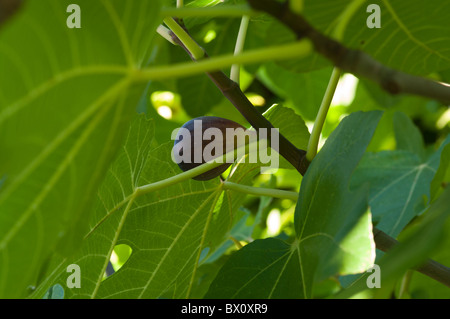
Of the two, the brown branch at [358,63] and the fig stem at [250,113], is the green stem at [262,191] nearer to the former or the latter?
the fig stem at [250,113]

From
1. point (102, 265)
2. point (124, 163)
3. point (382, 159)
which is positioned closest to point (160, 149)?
point (124, 163)

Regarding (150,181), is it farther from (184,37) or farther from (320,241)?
(320,241)

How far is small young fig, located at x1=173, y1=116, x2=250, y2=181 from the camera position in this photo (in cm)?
107

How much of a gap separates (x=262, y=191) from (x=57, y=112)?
1.75 feet

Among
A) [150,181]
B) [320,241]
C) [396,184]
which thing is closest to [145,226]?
[150,181]

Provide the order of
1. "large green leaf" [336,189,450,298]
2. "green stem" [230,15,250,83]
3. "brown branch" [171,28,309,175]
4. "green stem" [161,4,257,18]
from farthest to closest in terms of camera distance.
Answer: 1. "green stem" [230,15,250,83]
2. "brown branch" [171,28,309,175]
3. "green stem" [161,4,257,18]
4. "large green leaf" [336,189,450,298]

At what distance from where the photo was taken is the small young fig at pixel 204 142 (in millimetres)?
1069

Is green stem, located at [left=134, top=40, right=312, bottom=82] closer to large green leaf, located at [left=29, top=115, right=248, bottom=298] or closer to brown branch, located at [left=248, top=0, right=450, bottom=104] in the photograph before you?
brown branch, located at [left=248, top=0, right=450, bottom=104]

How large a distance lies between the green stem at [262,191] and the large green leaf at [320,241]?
12 centimetres

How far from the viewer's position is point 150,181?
122 centimetres

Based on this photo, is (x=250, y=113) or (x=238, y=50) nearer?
(x=250, y=113)

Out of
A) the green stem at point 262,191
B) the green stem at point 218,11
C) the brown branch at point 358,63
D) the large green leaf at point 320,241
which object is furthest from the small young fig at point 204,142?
the brown branch at point 358,63

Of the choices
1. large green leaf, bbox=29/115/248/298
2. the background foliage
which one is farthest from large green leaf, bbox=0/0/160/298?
large green leaf, bbox=29/115/248/298

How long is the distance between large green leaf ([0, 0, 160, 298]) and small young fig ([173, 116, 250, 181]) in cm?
37
